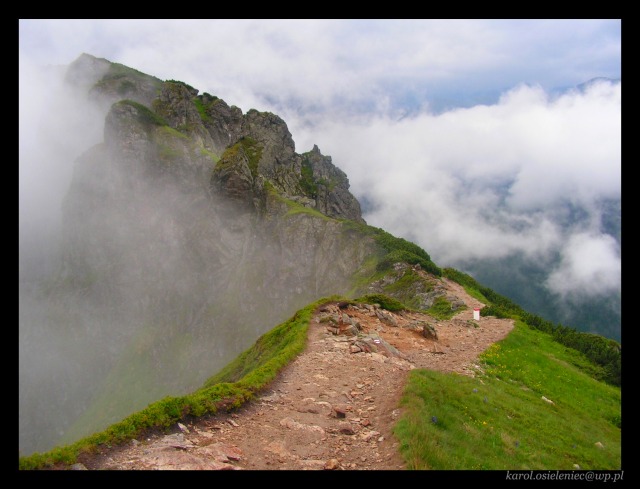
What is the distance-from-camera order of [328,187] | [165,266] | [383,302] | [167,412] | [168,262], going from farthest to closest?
[328,187] < [168,262] < [165,266] < [383,302] < [167,412]

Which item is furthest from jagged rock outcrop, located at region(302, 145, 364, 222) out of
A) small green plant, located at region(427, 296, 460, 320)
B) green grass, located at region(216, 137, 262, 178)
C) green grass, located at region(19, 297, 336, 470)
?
green grass, located at region(19, 297, 336, 470)

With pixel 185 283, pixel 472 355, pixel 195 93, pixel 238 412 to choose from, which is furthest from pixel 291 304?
pixel 195 93

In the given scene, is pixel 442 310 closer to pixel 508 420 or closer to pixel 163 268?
pixel 508 420

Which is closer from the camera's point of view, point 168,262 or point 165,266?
point 165,266

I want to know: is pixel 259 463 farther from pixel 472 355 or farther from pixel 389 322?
pixel 389 322

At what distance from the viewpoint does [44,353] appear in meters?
116

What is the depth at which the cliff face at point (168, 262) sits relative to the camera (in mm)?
99438

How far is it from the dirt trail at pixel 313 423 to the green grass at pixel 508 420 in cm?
84

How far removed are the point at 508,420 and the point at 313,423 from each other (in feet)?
26.7

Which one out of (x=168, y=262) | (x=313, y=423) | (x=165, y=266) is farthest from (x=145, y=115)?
(x=313, y=423)

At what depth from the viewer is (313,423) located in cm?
1397

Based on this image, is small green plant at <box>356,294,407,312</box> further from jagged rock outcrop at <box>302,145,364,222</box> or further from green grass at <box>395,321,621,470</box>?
jagged rock outcrop at <box>302,145,364,222</box>

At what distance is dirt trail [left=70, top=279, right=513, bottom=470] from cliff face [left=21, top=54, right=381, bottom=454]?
58.5m

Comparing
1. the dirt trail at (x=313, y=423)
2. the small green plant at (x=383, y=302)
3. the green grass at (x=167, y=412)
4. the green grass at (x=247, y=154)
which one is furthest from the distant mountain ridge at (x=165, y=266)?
the green grass at (x=167, y=412)
